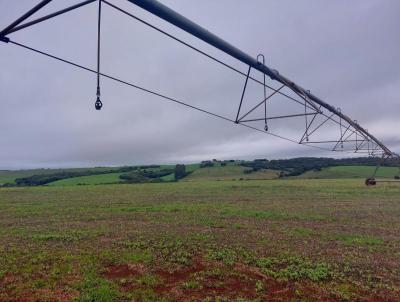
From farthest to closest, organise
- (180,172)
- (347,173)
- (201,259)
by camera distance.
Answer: (180,172) → (347,173) → (201,259)

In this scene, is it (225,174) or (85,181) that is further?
(225,174)

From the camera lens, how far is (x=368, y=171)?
333ft

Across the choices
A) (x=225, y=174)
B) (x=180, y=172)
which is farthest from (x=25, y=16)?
(x=180, y=172)

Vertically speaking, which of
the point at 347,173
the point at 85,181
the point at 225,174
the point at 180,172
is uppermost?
the point at 180,172

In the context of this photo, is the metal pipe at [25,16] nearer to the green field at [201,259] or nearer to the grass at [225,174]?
the green field at [201,259]

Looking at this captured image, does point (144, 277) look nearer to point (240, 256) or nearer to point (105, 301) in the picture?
point (105, 301)

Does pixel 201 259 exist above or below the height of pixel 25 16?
below

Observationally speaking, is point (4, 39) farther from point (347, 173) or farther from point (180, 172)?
point (347, 173)

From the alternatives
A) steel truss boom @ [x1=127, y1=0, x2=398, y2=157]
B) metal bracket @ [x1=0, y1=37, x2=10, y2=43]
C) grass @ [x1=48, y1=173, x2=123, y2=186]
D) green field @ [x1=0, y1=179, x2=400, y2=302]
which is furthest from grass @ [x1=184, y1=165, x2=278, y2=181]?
metal bracket @ [x1=0, y1=37, x2=10, y2=43]

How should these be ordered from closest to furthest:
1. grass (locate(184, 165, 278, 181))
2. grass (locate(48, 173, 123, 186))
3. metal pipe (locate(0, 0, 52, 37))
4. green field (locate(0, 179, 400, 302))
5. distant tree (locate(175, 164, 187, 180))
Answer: metal pipe (locate(0, 0, 52, 37)) → green field (locate(0, 179, 400, 302)) → grass (locate(48, 173, 123, 186)) → grass (locate(184, 165, 278, 181)) → distant tree (locate(175, 164, 187, 180))

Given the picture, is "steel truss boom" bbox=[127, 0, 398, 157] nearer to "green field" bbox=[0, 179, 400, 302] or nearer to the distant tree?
"green field" bbox=[0, 179, 400, 302]

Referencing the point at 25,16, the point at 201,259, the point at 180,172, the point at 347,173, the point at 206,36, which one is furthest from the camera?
the point at 180,172

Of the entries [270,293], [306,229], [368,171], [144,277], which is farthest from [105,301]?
[368,171]

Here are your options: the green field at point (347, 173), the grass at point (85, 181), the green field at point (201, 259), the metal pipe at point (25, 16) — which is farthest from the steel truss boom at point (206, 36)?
the green field at point (347, 173)
